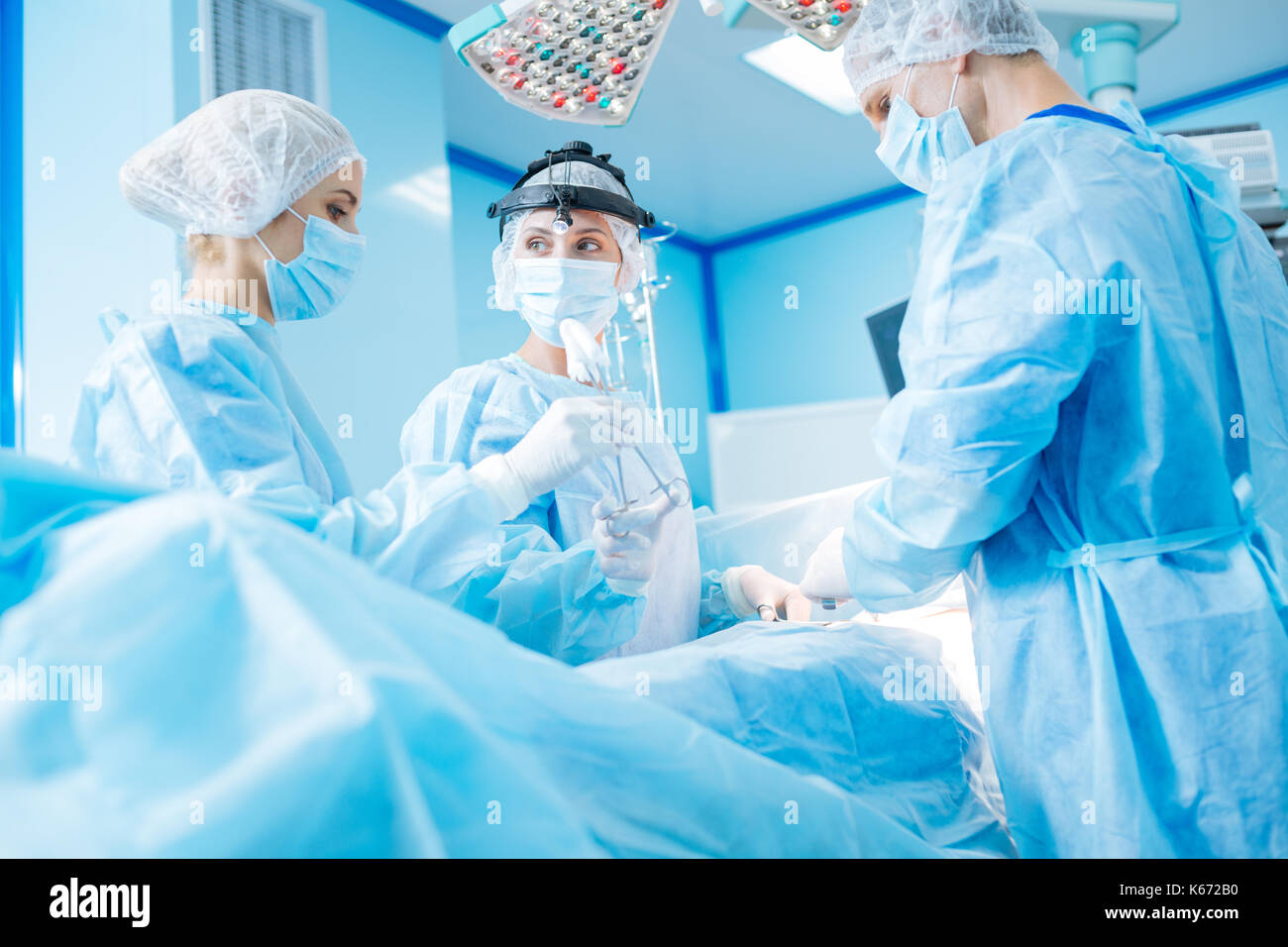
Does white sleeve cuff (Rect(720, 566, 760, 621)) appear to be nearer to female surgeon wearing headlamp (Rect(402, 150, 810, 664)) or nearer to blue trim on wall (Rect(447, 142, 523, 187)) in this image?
female surgeon wearing headlamp (Rect(402, 150, 810, 664))

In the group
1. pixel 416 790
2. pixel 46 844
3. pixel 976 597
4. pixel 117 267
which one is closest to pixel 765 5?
pixel 976 597

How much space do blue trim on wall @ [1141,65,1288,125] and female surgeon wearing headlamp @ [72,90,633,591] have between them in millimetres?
4029

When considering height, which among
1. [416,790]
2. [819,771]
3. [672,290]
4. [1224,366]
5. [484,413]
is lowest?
[819,771]

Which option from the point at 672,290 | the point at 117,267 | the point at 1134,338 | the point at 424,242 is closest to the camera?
the point at 1134,338

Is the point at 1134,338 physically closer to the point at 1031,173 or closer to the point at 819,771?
the point at 1031,173

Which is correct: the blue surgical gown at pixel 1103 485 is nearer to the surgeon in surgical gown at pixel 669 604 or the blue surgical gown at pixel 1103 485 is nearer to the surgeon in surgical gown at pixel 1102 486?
the surgeon in surgical gown at pixel 1102 486

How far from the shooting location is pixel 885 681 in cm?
125

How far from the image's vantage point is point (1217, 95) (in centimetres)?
410

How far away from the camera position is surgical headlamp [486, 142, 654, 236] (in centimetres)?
173

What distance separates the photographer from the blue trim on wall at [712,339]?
5500 millimetres

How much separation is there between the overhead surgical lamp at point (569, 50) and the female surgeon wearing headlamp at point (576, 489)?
0.20 metres

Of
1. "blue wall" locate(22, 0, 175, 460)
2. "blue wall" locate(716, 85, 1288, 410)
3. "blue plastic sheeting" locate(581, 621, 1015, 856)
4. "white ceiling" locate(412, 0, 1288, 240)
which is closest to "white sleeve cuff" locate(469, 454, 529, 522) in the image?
"blue plastic sheeting" locate(581, 621, 1015, 856)

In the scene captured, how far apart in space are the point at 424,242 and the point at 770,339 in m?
2.88

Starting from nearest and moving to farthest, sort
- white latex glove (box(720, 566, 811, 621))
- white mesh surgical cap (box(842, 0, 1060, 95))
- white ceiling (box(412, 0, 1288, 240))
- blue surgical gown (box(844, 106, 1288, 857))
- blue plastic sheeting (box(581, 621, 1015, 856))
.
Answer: blue surgical gown (box(844, 106, 1288, 857)) < blue plastic sheeting (box(581, 621, 1015, 856)) < white mesh surgical cap (box(842, 0, 1060, 95)) < white latex glove (box(720, 566, 811, 621)) < white ceiling (box(412, 0, 1288, 240))
